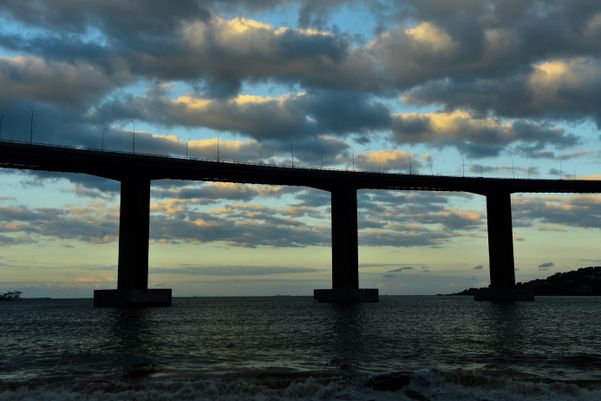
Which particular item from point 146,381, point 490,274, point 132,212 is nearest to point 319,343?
point 146,381

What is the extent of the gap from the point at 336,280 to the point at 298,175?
76.8 feet

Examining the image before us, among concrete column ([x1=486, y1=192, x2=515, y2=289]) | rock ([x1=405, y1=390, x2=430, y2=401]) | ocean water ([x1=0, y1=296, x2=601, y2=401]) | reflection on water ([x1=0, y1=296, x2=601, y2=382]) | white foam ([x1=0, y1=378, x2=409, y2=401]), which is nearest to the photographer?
white foam ([x1=0, y1=378, x2=409, y2=401])

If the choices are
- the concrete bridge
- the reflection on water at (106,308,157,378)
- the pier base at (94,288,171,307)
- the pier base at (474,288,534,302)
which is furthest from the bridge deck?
the reflection on water at (106,308,157,378)

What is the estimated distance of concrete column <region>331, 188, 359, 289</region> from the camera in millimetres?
123438

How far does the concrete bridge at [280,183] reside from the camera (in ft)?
346

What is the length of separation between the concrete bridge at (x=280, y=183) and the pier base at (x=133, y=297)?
18cm

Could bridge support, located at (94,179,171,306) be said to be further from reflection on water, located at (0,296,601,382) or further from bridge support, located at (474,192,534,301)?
bridge support, located at (474,192,534,301)

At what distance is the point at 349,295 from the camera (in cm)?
12431

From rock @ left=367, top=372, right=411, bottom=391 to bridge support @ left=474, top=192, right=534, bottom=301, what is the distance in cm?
12703

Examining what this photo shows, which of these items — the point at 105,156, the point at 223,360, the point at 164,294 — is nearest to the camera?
the point at 223,360

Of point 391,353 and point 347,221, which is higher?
point 347,221

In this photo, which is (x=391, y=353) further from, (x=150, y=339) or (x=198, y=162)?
(x=198, y=162)

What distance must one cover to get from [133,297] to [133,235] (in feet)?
35.3

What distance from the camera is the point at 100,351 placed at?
37.3 meters
